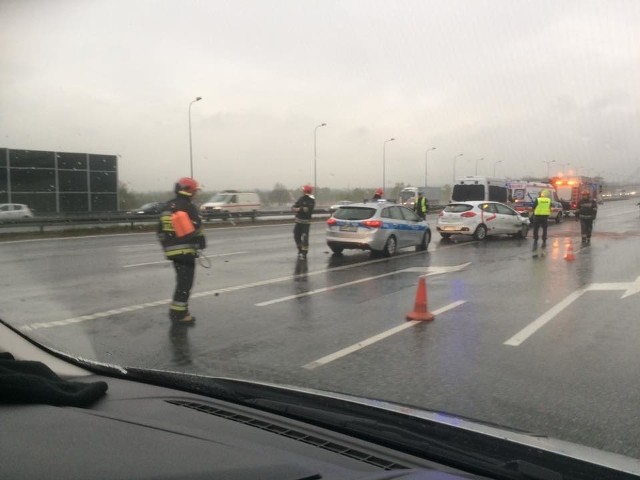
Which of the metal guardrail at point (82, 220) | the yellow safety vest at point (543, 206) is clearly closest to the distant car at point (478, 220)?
the yellow safety vest at point (543, 206)

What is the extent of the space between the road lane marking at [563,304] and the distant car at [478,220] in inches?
336

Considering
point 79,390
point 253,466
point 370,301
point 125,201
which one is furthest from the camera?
point 125,201

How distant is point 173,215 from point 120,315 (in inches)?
67.8

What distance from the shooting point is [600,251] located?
16.5m

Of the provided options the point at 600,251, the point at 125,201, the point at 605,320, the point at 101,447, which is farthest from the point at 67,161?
the point at 101,447

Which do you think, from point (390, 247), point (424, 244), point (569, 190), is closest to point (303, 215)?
point (390, 247)

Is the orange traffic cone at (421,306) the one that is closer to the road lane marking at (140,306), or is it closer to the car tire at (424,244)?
the road lane marking at (140,306)

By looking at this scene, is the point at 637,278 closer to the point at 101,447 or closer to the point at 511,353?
the point at 511,353

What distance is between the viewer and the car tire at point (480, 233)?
64.9 feet

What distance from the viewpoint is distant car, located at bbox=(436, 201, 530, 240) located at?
1961 centimetres

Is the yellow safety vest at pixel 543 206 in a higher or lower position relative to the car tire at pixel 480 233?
higher

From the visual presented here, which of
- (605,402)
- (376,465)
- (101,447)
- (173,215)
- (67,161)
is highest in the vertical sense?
(67,161)

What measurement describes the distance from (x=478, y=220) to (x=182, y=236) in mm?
14357

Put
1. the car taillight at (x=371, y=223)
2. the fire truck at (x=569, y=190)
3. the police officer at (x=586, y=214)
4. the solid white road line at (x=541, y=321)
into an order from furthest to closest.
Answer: the fire truck at (x=569, y=190), the police officer at (x=586, y=214), the car taillight at (x=371, y=223), the solid white road line at (x=541, y=321)
